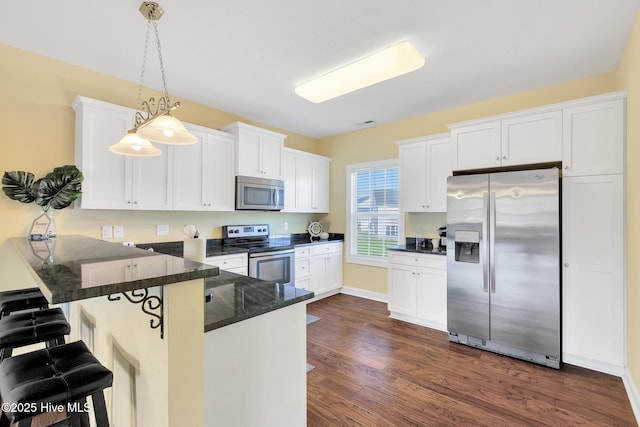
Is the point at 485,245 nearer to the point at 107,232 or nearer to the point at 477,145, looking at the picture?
the point at 477,145

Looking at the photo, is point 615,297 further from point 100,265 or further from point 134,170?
point 134,170

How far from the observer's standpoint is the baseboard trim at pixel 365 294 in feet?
14.9

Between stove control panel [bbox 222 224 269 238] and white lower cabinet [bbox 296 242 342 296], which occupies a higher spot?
stove control panel [bbox 222 224 269 238]

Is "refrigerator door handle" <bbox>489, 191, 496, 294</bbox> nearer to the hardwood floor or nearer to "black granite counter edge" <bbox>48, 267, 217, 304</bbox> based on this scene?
the hardwood floor

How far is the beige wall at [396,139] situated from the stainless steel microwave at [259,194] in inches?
50.2

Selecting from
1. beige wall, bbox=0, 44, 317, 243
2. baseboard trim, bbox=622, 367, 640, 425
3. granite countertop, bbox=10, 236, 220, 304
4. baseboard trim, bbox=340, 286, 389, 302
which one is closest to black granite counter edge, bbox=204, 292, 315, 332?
granite countertop, bbox=10, 236, 220, 304

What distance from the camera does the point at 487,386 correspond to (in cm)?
232

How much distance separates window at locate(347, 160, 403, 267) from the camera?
4547mm

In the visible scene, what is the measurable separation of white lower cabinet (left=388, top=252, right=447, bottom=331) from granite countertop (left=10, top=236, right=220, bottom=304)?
2.96m

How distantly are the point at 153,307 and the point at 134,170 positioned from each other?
234 centimetres

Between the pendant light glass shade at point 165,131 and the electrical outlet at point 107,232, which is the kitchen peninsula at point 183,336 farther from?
the electrical outlet at point 107,232

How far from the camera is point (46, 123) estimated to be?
8.66ft

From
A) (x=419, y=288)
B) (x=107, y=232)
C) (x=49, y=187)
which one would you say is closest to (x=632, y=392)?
(x=419, y=288)

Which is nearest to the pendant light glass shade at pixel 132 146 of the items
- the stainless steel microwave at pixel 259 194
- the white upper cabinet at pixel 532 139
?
the stainless steel microwave at pixel 259 194
